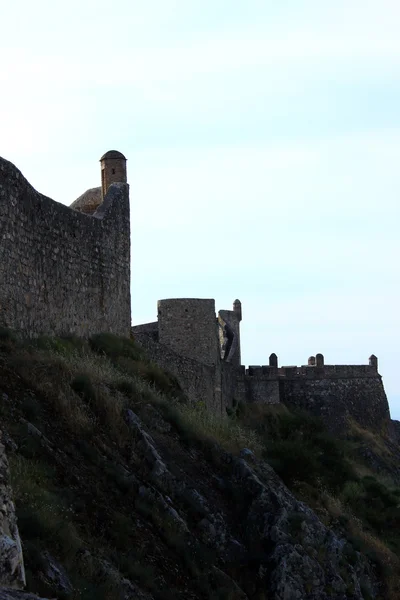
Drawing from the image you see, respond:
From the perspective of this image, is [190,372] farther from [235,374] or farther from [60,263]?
[235,374]

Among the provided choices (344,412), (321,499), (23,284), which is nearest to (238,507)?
(321,499)

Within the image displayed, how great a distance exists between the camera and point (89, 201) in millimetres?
25312

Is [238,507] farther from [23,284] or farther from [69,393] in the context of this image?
[23,284]

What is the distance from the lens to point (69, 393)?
1348 cm

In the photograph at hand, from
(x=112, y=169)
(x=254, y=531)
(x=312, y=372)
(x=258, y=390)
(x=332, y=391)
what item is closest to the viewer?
(x=254, y=531)

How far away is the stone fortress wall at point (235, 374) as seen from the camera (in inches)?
1150

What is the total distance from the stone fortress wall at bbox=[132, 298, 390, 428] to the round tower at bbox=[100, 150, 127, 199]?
3.63 meters

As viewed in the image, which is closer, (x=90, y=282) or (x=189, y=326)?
(x=90, y=282)

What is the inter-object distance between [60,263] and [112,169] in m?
5.92

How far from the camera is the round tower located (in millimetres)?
24516

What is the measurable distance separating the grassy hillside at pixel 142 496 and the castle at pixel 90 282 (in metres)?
0.80

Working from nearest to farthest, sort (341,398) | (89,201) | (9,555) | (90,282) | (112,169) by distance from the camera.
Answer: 1. (9,555)
2. (90,282)
3. (112,169)
4. (89,201)
5. (341,398)

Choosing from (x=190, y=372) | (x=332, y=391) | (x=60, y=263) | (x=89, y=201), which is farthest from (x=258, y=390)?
(x=60, y=263)

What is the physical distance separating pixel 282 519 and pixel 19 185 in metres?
6.94
